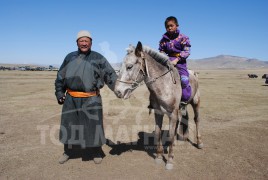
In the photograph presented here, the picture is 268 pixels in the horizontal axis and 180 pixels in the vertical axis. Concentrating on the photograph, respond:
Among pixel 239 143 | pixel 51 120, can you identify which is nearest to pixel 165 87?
pixel 239 143

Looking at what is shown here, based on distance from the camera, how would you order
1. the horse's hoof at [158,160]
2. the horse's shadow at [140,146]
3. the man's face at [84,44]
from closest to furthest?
the man's face at [84,44] < the horse's hoof at [158,160] < the horse's shadow at [140,146]

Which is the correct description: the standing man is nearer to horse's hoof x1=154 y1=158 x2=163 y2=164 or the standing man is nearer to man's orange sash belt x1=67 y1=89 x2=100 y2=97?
man's orange sash belt x1=67 y1=89 x2=100 y2=97

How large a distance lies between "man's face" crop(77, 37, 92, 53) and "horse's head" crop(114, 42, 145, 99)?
1155 millimetres

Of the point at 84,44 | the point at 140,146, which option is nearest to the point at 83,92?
the point at 84,44

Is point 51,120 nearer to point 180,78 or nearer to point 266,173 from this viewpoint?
point 180,78

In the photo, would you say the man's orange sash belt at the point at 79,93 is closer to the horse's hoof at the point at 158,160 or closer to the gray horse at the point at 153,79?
the gray horse at the point at 153,79

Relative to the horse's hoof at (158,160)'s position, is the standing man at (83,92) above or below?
above

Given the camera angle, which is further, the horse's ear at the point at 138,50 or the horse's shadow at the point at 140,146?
the horse's shadow at the point at 140,146

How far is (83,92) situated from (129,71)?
1.34m

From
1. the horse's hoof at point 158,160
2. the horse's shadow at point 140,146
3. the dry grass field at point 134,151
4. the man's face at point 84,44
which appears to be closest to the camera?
the dry grass field at point 134,151

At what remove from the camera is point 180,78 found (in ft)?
19.2

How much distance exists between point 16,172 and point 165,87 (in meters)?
3.71

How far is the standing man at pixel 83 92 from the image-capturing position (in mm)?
5539

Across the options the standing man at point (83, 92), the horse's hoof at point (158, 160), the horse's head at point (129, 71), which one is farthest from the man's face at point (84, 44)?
the horse's hoof at point (158, 160)
